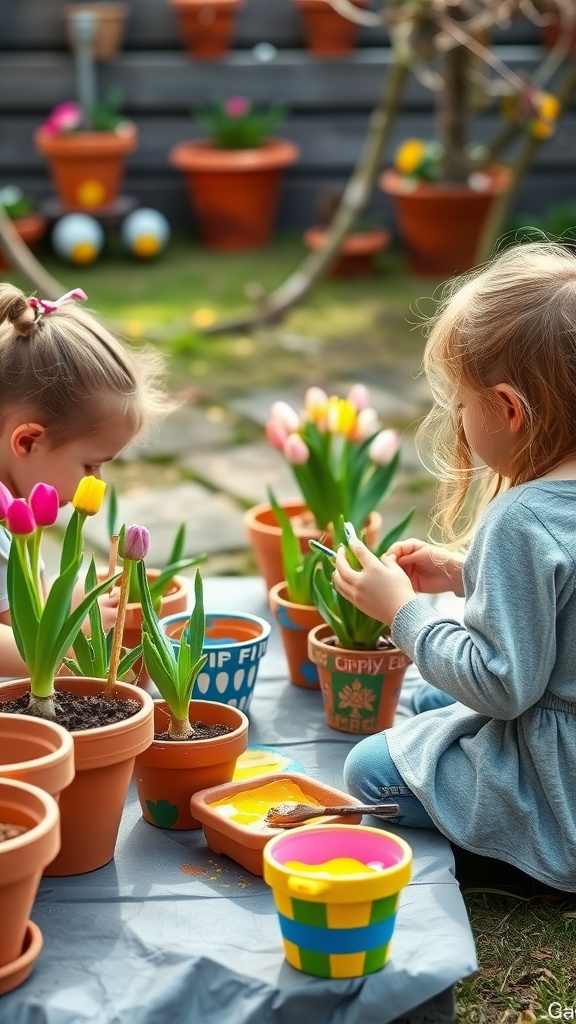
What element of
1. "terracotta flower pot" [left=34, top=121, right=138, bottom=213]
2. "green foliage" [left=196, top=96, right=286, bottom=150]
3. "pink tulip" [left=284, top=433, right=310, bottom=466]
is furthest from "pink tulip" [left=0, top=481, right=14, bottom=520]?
"green foliage" [left=196, top=96, right=286, bottom=150]

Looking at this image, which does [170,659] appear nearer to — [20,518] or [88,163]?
[20,518]

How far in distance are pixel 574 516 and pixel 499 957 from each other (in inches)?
22.0

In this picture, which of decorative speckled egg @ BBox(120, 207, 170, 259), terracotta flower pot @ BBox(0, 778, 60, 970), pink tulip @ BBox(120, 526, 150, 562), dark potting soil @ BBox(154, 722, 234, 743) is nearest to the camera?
terracotta flower pot @ BBox(0, 778, 60, 970)

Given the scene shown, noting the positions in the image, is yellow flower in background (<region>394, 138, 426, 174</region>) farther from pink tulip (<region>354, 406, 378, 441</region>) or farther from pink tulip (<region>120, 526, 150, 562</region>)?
pink tulip (<region>120, 526, 150, 562</region>)

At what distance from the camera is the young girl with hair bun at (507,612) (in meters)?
1.67

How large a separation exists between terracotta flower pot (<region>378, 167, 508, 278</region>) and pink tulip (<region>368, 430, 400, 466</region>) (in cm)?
342

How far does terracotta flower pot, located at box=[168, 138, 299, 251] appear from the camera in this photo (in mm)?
6254

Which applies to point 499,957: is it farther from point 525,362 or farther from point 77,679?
point 525,362

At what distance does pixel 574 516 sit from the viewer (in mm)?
1678

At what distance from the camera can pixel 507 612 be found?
5.44ft

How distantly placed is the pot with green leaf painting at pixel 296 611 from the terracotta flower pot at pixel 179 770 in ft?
1.43

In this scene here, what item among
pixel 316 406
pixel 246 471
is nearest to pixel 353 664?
pixel 316 406

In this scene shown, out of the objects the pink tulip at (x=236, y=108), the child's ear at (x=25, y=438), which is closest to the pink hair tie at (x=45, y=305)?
the child's ear at (x=25, y=438)

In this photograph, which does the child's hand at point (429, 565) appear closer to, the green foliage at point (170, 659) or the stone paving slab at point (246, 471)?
the green foliage at point (170, 659)
